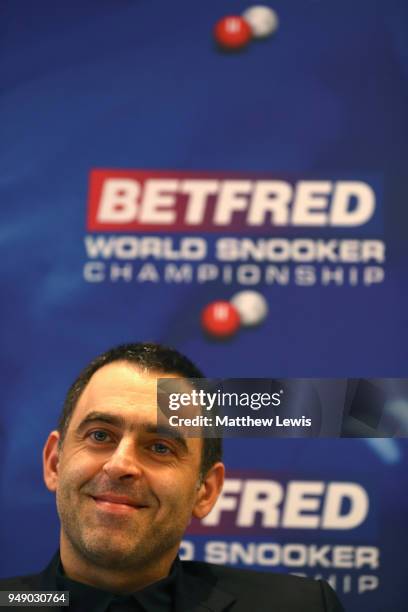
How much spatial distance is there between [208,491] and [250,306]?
729mm

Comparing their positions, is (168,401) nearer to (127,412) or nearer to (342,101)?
(127,412)

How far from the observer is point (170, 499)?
1.35 m

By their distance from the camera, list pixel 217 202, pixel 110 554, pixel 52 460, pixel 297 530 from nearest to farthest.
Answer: pixel 110 554
pixel 52 460
pixel 297 530
pixel 217 202

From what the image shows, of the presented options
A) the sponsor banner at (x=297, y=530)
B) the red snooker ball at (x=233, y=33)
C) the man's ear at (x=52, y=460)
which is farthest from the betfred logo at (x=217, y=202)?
the man's ear at (x=52, y=460)

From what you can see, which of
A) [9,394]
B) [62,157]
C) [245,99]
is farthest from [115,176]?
[9,394]

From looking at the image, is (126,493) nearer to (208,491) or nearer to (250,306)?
(208,491)

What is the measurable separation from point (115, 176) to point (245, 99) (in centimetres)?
42

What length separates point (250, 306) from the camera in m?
2.13

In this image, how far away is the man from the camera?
1.30 metres

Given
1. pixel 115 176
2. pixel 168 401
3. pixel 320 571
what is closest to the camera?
pixel 168 401

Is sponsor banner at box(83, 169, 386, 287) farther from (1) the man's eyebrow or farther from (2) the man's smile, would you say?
(2) the man's smile

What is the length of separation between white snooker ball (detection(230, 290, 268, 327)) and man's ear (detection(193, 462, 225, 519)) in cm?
66

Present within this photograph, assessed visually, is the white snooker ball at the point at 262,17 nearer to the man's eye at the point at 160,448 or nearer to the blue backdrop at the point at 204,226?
the blue backdrop at the point at 204,226

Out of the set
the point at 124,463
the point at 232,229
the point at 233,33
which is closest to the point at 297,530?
the point at 232,229
